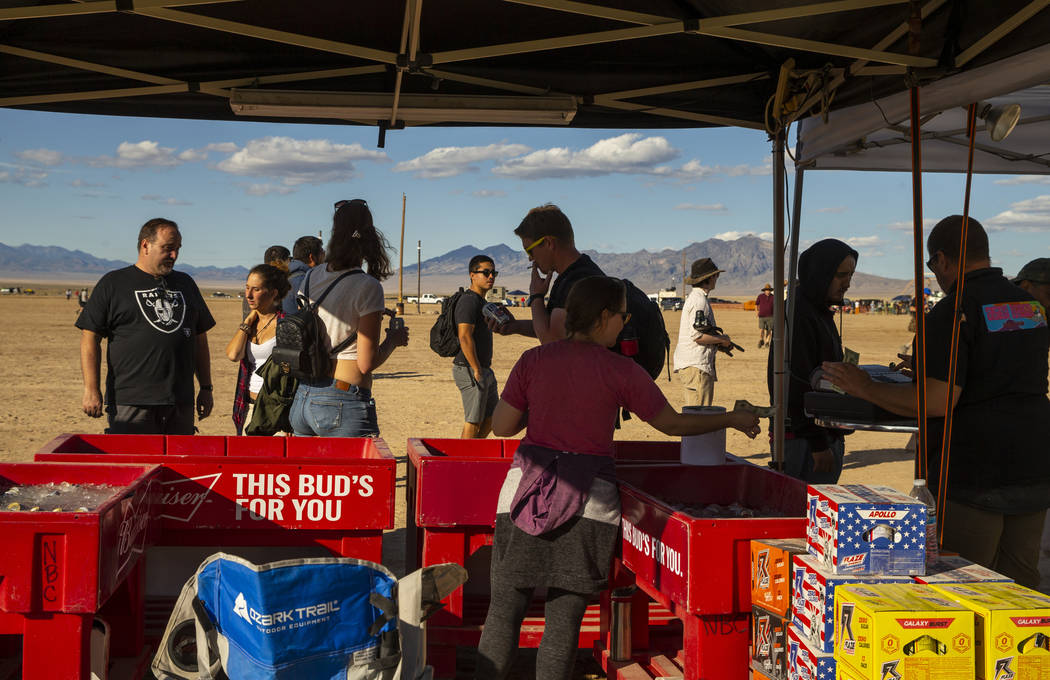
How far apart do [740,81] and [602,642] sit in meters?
2.91

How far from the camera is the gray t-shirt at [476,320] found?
23.2 ft

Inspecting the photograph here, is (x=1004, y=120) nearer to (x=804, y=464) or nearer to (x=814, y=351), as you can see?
(x=814, y=351)

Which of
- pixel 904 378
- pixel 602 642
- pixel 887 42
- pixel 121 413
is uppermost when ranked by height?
pixel 887 42

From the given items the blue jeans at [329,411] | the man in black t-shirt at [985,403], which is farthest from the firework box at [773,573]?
the blue jeans at [329,411]

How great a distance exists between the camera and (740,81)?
4867 millimetres

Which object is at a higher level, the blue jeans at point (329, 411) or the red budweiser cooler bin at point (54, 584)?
the blue jeans at point (329, 411)

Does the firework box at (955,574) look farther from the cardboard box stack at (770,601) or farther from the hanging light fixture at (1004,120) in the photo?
the hanging light fixture at (1004,120)

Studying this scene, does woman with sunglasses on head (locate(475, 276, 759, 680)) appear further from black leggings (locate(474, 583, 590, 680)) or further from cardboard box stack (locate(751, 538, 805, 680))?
cardboard box stack (locate(751, 538, 805, 680))

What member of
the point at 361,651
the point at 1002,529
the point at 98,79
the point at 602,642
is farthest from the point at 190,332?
the point at 1002,529

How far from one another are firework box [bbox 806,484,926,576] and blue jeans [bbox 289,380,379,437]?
7.82ft

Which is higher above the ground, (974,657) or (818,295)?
(818,295)

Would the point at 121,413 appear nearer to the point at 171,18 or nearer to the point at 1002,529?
the point at 171,18

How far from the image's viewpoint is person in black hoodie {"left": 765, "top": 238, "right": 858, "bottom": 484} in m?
4.70

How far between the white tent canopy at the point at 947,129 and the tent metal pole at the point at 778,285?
213 millimetres
